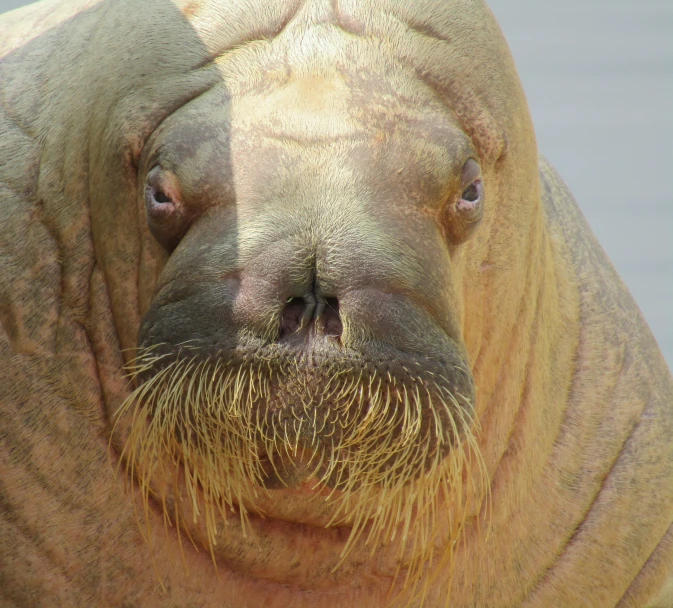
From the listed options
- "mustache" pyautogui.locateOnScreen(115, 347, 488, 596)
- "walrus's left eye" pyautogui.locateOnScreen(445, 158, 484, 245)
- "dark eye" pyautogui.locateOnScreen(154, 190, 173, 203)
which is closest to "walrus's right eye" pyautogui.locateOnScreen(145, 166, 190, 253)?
"dark eye" pyautogui.locateOnScreen(154, 190, 173, 203)

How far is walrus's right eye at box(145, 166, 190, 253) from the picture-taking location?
3.32m

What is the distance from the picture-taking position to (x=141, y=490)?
3.68 metres

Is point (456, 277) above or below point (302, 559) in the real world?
above

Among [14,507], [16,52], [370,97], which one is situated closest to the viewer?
[370,97]

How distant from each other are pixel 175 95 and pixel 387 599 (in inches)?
64.7

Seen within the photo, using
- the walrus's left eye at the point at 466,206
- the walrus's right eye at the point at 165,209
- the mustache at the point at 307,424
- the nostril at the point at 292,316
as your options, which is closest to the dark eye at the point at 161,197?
the walrus's right eye at the point at 165,209

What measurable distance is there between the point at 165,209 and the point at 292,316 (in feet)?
1.88

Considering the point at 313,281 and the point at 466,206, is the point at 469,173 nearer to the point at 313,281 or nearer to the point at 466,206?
the point at 466,206

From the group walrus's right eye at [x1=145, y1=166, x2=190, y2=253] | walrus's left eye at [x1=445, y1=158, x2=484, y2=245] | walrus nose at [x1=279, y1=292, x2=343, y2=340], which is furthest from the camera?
walrus's left eye at [x1=445, y1=158, x2=484, y2=245]

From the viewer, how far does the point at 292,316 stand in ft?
9.80

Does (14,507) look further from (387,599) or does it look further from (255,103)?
(255,103)

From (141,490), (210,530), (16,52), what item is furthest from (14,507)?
(16,52)

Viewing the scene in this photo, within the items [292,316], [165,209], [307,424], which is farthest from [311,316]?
[165,209]

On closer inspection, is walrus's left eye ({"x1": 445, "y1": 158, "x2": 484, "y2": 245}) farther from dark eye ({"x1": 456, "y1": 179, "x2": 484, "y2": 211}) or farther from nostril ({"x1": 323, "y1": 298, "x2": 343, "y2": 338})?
nostril ({"x1": 323, "y1": 298, "x2": 343, "y2": 338})
